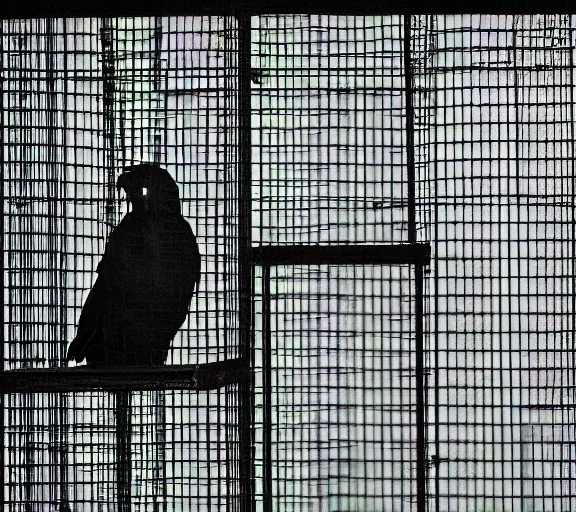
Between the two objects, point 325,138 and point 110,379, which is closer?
point 110,379

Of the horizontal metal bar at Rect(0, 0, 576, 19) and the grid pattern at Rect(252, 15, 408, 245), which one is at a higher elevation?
the horizontal metal bar at Rect(0, 0, 576, 19)

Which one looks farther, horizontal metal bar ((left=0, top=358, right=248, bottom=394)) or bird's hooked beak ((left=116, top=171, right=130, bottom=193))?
bird's hooked beak ((left=116, top=171, right=130, bottom=193))

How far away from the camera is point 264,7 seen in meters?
1.00

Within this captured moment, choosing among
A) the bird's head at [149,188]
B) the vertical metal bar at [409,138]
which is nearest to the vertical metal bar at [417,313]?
the vertical metal bar at [409,138]

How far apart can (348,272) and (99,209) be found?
1.03ft

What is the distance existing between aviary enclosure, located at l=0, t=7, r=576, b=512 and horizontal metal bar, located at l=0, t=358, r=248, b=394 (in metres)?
0.17

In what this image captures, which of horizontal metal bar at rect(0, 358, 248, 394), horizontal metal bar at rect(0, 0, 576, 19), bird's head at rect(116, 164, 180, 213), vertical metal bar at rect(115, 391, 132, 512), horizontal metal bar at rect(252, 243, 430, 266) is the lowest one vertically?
vertical metal bar at rect(115, 391, 132, 512)

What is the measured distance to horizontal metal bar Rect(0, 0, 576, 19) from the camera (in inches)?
38.2

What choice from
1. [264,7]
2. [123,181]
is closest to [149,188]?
[123,181]

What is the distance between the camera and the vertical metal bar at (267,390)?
A: 1.04 meters

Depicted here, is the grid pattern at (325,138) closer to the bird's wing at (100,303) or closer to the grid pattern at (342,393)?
the grid pattern at (342,393)

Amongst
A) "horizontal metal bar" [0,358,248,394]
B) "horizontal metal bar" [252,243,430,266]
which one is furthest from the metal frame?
"horizontal metal bar" [0,358,248,394]

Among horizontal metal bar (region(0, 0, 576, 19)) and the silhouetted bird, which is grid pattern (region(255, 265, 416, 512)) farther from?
horizontal metal bar (region(0, 0, 576, 19))

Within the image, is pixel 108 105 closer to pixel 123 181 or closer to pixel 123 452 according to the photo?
pixel 123 181
